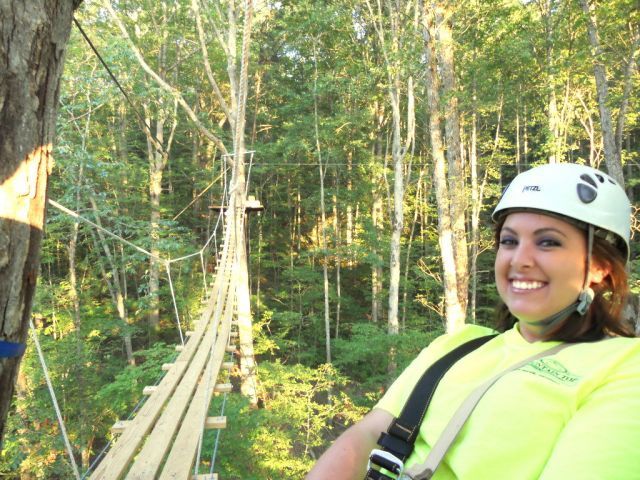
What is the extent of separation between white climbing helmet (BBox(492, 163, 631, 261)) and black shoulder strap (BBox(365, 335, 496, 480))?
1.14 ft

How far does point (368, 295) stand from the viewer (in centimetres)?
1135

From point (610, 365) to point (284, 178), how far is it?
40.3 feet

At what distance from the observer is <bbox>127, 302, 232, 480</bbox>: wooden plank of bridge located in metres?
1.54

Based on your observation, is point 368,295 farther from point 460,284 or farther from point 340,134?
point 460,284

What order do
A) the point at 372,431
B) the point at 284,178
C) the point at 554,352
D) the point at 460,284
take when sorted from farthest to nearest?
1. the point at 284,178
2. the point at 460,284
3. the point at 372,431
4. the point at 554,352

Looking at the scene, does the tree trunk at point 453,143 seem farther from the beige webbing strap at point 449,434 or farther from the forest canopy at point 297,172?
the beige webbing strap at point 449,434

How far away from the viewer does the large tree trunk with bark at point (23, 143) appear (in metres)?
0.61

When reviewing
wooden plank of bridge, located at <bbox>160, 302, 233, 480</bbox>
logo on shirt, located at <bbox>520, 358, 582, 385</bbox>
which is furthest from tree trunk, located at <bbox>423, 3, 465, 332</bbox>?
logo on shirt, located at <bbox>520, 358, 582, 385</bbox>

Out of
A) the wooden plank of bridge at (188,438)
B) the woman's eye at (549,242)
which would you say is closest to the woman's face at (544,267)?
the woman's eye at (549,242)

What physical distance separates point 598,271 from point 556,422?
0.32 metres

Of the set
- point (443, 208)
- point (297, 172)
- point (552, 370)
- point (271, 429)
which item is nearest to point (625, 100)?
point (443, 208)

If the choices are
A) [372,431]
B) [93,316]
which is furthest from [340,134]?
[372,431]

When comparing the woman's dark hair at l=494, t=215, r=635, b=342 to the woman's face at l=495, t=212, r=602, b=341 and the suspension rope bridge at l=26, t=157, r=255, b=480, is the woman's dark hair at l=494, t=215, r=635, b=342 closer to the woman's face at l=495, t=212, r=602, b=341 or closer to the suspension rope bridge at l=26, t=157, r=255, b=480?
the woman's face at l=495, t=212, r=602, b=341

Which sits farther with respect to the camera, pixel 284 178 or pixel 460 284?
pixel 284 178
